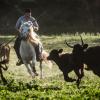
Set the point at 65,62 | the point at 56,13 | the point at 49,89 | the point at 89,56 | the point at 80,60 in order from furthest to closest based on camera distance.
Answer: the point at 56,13 < the point at 65,62 < the point at 80,60 < the point at 89,56 < the point at 49,89

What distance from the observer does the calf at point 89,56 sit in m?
16.9

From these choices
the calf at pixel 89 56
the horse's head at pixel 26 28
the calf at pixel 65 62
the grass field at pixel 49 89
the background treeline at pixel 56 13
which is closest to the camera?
the grass field at pixel 49 89

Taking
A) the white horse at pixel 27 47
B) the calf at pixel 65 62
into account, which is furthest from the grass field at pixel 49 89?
the white horse at pixel 27 47

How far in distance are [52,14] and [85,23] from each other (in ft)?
10.1

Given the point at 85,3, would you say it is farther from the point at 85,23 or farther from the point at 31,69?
the point at 31,69

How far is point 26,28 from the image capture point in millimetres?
20312

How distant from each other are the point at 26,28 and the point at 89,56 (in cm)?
389

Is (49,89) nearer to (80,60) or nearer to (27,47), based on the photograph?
(80,60)

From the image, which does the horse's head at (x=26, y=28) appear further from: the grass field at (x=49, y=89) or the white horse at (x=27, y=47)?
the grass field at (x=49, y=89)

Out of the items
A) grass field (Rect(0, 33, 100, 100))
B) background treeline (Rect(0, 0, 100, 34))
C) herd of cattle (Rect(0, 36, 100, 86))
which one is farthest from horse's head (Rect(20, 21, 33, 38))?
background treeline (Rect(0, 0, 100, 34))

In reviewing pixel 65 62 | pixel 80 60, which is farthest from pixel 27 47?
pixel 80 60

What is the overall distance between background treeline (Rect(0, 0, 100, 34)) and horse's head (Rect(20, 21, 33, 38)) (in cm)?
2426

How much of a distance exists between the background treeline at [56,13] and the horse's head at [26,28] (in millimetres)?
24262

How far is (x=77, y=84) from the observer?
17172 millimetres
